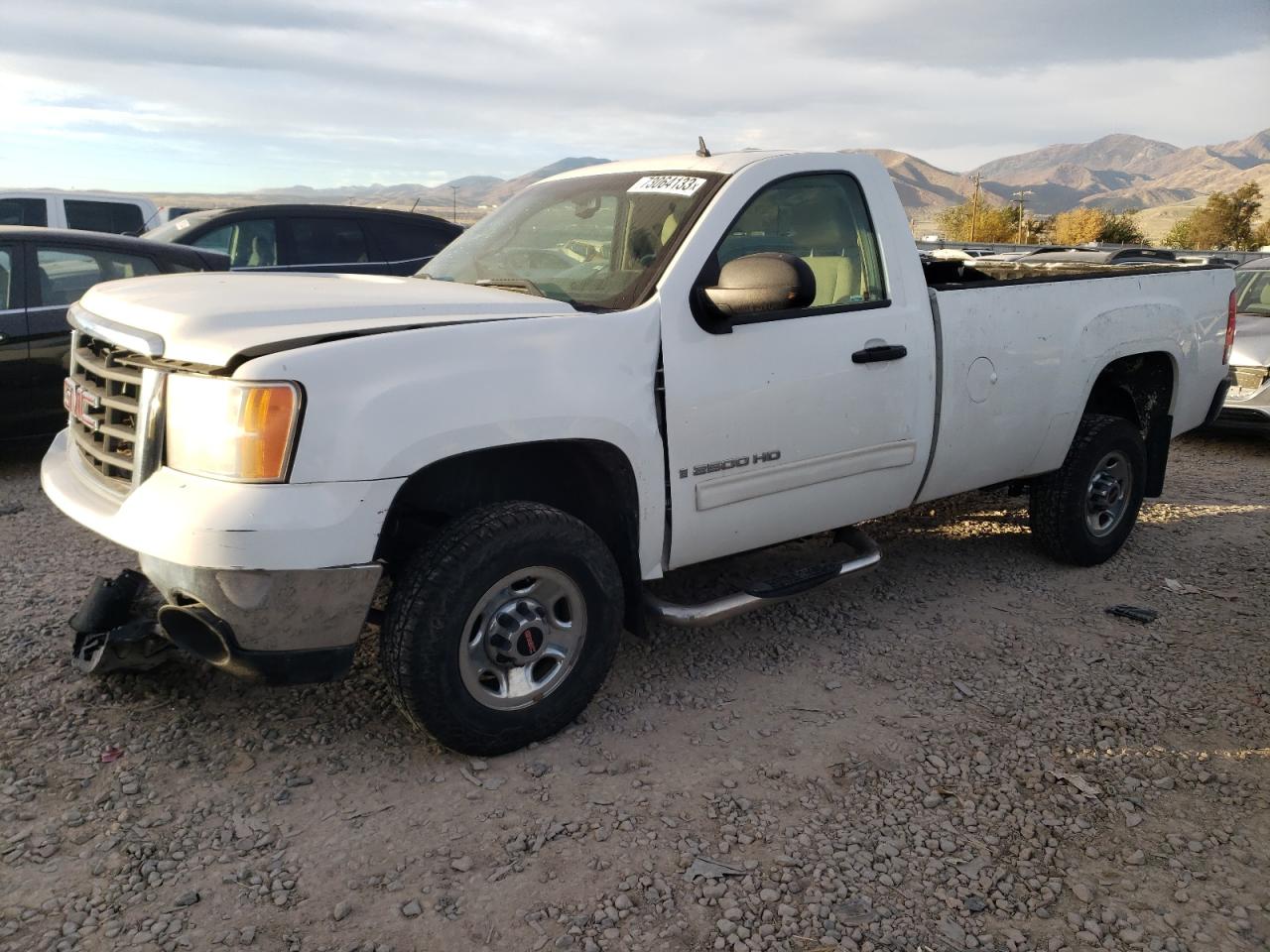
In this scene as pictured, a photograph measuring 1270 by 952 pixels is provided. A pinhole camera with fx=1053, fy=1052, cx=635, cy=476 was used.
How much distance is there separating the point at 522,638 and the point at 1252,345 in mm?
7814

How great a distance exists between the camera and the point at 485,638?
3.26m

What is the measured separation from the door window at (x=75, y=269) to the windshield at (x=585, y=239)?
342cm

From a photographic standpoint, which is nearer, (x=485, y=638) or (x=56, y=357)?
(x=485, y=638)

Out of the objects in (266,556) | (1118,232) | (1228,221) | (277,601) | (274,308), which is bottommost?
(277,601)

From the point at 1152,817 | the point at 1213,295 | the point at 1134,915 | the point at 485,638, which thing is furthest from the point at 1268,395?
the point at 485,638

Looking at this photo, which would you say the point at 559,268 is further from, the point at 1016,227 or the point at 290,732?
the point at 1016,227

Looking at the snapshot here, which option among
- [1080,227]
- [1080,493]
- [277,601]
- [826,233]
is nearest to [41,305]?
[277,601]

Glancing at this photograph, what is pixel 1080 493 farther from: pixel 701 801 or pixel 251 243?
pixel 251 243

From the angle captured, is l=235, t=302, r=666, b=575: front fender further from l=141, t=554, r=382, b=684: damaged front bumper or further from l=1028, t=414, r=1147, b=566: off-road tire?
l=1028, t=414, r=1147, b=566: off-road tire

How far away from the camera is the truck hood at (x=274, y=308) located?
2922 millimetres

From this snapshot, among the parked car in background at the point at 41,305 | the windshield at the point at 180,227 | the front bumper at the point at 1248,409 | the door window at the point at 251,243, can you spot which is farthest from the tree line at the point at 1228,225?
the parked car in background at the point at 41,305

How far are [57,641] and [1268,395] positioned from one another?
856cm

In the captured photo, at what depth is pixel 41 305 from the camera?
6.70m

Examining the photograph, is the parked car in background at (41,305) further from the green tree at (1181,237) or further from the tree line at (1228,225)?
the green tree at (1181,237)
